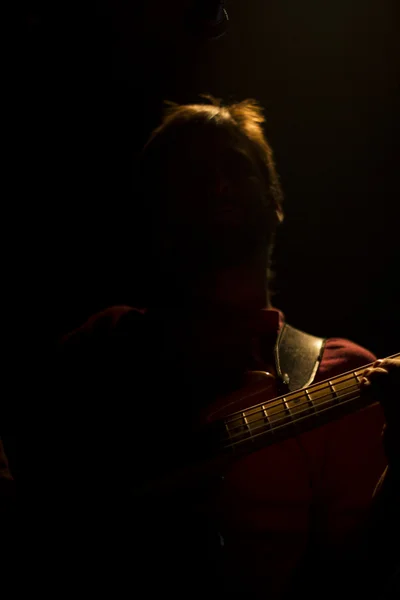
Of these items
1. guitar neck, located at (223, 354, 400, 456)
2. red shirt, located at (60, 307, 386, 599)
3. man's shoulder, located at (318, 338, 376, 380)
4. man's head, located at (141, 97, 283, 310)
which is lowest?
red shirt, located at (60, 307, 386, 599)

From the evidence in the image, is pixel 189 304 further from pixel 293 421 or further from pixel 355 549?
pixel 355 549

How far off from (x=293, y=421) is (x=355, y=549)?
35 cm

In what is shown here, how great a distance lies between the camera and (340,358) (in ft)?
4.00

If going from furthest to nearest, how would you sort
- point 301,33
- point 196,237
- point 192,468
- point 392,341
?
1. point 392,341
2. point 301,33
3. point 196,237
4. point 192,468

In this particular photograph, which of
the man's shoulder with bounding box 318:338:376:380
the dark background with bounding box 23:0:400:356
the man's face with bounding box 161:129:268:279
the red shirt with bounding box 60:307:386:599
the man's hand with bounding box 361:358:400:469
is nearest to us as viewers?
the man's hand with bounding box 361:358:400:469

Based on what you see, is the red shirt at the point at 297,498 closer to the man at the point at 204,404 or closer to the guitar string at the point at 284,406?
the man at the point at 204,404

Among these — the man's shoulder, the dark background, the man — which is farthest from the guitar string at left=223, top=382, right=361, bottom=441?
the dark background

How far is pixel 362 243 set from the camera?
5.93ft

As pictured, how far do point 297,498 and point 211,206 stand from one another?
2.60 ft

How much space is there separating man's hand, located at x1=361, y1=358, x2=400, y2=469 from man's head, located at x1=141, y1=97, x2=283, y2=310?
1.54 feet

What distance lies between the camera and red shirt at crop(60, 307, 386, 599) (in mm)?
1032

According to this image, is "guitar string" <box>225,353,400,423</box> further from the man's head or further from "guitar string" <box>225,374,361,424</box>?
the man's head

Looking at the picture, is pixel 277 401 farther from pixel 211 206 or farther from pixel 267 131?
pixel 267 131

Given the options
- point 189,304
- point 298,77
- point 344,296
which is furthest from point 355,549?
point 298,77
